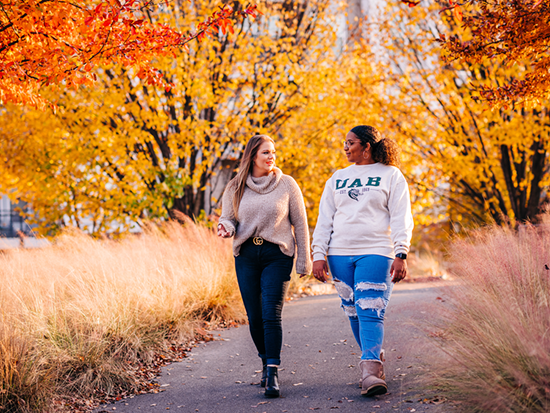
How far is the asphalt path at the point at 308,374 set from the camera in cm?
374

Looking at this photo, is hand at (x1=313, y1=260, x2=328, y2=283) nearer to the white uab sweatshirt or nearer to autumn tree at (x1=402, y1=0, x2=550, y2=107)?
the white uab sweatshirt

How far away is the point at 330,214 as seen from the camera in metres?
4.14

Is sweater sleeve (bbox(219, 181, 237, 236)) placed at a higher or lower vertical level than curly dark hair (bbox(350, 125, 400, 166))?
lower

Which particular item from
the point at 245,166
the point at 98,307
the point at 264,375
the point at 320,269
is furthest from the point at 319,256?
the point at 98,307

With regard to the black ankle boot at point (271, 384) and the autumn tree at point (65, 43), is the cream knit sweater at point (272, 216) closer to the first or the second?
the black ankle boot at point (271, 384)

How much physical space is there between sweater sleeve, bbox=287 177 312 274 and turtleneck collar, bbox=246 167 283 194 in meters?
0.11

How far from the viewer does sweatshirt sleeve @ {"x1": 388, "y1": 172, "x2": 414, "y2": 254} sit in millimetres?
3709

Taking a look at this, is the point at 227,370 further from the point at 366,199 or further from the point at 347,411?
the point at 366,199

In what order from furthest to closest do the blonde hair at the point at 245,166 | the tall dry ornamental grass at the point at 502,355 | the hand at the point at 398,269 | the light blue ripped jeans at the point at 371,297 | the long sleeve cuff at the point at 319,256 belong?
the blonde hair at the point at 245,166 < the long sleeve cuff at the point at 319,256 < the light blue ripped jeans at the point at 371,297 < the hand at the point at 398,269 < the tall dry ornamental grass at the point at 502,355

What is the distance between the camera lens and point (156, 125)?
32.7 ft

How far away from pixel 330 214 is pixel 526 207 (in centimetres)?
816

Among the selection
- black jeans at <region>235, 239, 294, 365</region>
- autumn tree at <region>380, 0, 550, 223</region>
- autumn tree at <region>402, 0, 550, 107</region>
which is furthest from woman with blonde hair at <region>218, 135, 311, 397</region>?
autumn tree at <region>380, 0, 550, 223</region>

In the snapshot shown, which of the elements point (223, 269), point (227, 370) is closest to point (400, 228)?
point (227, 370)

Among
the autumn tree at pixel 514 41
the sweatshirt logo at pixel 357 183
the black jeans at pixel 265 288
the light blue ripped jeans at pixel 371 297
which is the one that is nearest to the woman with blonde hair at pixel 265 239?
the black jeans at pixel 265 288
